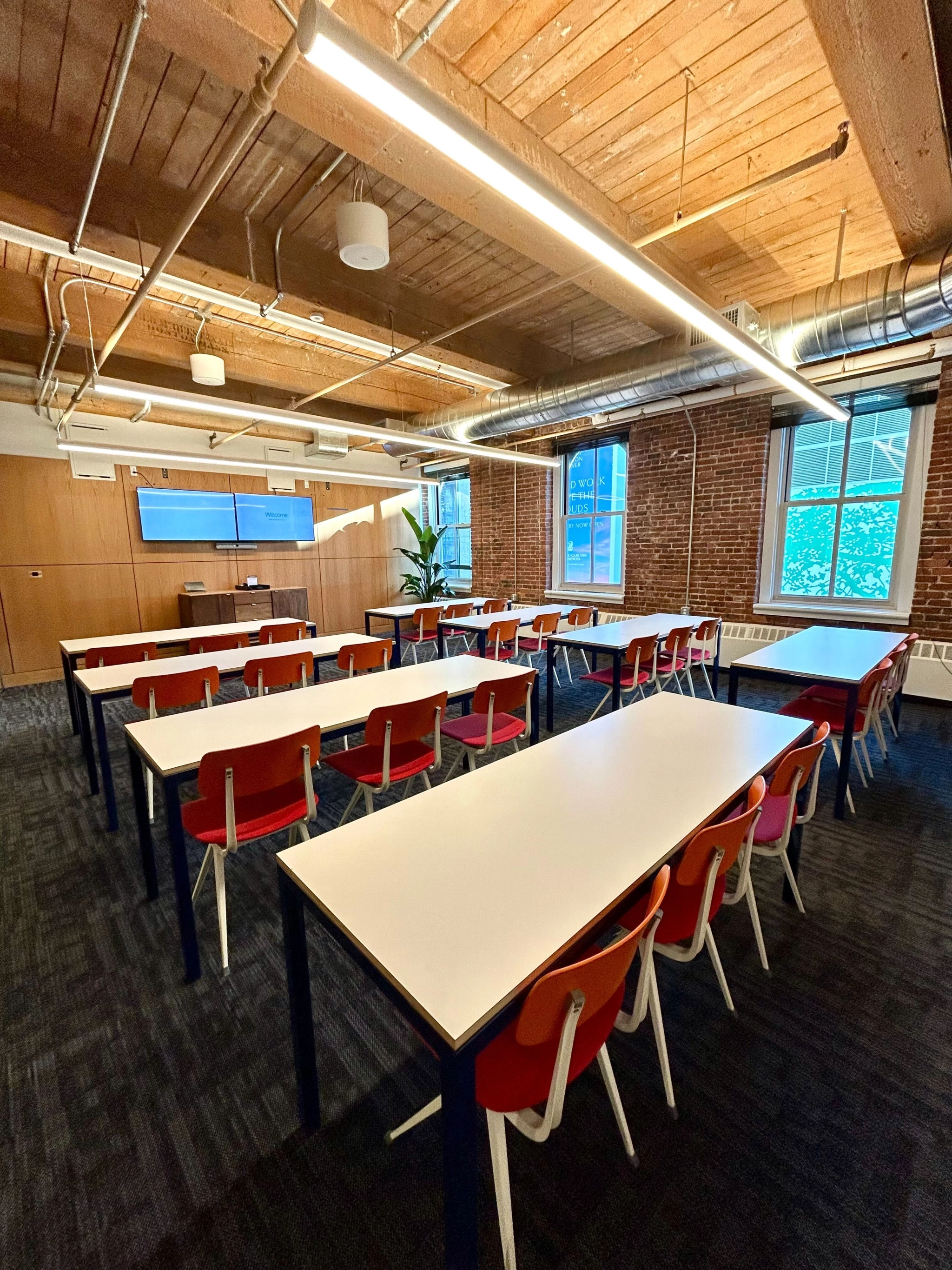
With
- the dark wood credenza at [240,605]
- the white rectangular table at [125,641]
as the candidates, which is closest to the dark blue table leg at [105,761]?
the white rectangular table at [125,641]

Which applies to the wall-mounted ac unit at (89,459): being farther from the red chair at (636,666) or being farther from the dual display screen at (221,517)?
the red chair at (636,666)

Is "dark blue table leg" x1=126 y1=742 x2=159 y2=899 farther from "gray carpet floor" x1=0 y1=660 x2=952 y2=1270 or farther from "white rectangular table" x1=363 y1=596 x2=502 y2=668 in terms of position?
"white rectangular table" x1=363 y1=596 x2=502 y2=668

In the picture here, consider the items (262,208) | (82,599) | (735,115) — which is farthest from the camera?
(82,599)

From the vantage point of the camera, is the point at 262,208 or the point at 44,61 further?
the point at 262,208

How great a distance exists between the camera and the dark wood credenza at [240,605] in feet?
21.8

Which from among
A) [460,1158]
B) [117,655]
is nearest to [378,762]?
[460,1158]

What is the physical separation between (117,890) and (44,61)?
3270 millimetres

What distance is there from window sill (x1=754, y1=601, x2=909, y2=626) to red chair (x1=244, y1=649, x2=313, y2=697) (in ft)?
15.1

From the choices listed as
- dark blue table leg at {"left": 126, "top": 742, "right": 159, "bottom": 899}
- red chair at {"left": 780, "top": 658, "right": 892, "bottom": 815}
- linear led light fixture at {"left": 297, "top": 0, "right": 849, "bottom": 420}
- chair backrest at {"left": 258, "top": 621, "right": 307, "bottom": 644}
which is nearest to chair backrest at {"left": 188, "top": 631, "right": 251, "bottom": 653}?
chair backrest at {"left": 258, "top": 621, "right": 307, "bottom": 644}

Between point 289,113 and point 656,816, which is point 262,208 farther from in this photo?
point 656,816

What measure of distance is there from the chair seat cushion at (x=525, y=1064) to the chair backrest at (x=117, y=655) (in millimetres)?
3194

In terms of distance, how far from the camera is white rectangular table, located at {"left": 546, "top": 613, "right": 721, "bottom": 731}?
3.72m

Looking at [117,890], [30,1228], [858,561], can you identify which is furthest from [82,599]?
[858,561]

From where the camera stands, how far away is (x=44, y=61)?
1.88 meters
